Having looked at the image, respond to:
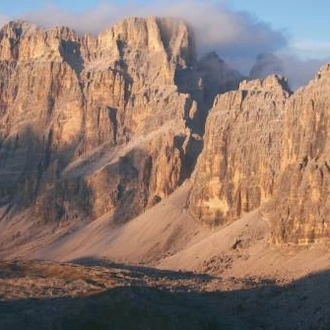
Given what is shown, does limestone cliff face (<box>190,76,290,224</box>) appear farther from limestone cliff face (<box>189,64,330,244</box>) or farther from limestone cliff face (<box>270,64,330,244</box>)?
limestone cliff face (<box>270,64,330,244</box>)

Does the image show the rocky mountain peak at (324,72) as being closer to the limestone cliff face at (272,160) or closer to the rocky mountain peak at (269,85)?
the limestone cliff face at (272,160)

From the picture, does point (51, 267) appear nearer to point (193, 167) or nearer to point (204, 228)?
point (204, 228)

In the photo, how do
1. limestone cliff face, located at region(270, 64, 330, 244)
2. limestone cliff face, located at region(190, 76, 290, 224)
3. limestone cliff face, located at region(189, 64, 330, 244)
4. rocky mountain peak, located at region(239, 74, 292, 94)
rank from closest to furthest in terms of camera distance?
limestone cliff face, located at region(270, 64, 330, 244) < limestone cliff face, located at region(189, 64, 330, 244) < limestone cliff face, located at region(190, 76, 290, 224) < rocky mountain peak, located at region(239, 74, 292, 94)

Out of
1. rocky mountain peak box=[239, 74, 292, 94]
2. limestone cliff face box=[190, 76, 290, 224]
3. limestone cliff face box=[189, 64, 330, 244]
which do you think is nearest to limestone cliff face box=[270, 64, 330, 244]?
limestone cliff face box=[189, 64, 330, 244]

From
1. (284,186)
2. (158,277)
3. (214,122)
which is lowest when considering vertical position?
(158,277)

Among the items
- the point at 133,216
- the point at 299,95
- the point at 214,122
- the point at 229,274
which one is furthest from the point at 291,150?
the point at 133,216

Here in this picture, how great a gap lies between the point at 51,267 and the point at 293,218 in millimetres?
29517

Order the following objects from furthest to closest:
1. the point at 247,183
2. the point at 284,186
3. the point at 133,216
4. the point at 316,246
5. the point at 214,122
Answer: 1. the point at 133,216
2. the point at 214,122
3. the point at 247,183
4. the point at 284,186
5. the point at 316,246

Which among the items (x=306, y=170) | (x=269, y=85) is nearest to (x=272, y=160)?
(x=269, y=85)

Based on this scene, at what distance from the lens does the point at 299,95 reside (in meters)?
140

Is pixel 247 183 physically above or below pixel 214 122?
below

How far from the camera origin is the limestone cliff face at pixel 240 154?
521ft

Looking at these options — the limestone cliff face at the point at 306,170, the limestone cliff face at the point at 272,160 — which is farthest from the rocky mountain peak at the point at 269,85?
the limestone cliff face at the point at 306,170

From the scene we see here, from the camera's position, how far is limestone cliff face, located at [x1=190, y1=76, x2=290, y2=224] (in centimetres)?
15875
